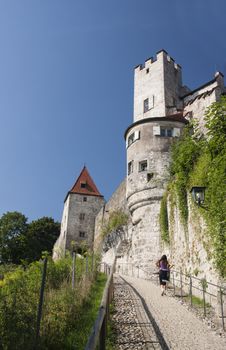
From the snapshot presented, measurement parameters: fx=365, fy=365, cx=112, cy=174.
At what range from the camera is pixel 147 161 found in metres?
21.7

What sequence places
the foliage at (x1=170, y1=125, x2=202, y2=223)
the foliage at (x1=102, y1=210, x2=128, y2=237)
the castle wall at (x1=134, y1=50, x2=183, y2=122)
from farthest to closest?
the castle wall at (x1=134, y1=50, x2=183, y2=122), the foliage at (x1=102, y1=210, x2=128, y2=237), the foliage at (x1=170, y1=125, x2=202, y2=223)

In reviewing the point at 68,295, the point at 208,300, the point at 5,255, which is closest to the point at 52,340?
the point at 68,295

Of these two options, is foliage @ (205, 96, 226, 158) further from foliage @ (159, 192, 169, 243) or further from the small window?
the small window

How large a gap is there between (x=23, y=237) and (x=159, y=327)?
143 feet

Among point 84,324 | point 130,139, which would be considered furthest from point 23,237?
point 84,324

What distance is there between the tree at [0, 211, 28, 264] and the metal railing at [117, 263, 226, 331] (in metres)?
28.3

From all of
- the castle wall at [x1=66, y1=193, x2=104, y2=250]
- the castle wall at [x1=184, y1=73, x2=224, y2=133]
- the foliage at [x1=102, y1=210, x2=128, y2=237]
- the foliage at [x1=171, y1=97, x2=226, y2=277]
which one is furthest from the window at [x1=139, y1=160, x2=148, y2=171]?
the castle wall at [x1=66, y1=193, x2=104, y2=250]

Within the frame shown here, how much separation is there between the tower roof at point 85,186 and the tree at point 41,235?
10.2m

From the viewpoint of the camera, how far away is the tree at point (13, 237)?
48434 mm

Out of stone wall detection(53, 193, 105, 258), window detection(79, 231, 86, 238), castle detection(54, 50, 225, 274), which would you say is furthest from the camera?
window detection(79, 231, 86, 238)

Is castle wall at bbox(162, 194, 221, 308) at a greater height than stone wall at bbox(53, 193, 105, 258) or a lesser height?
lesser

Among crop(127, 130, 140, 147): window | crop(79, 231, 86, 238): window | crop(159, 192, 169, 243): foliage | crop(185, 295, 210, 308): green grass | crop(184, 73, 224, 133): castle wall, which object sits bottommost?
crop(185, 295, 210, 308): green grass

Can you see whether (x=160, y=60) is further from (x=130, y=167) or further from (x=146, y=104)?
(x=130, y=167)

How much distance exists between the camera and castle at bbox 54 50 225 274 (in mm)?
20578
